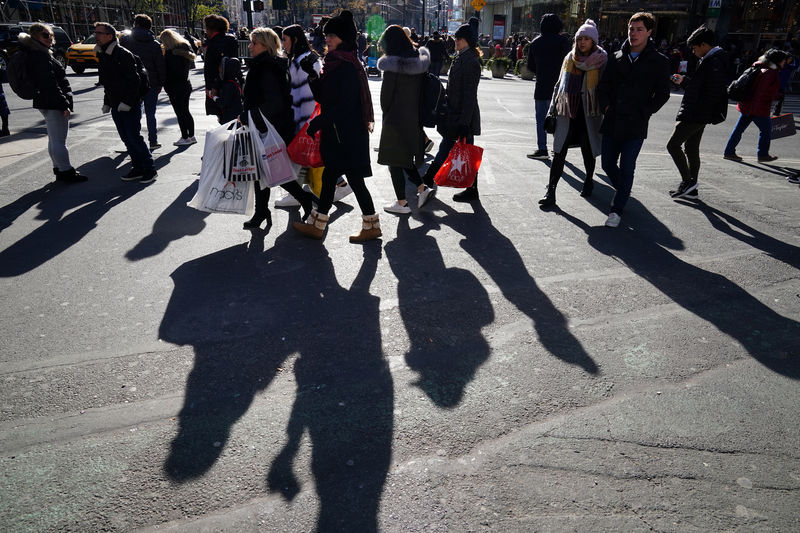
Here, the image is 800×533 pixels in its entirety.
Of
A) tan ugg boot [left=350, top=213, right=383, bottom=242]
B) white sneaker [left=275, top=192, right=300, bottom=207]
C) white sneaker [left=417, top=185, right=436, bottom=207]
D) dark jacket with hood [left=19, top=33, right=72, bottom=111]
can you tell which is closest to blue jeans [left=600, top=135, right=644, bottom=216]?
white sneaker [left=417, top=185, right=436, bottom=207]

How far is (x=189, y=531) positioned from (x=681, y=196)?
6.68 m

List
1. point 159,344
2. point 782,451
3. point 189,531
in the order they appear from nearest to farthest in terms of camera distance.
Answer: point 189,531 → point 782,451 → point 159,344

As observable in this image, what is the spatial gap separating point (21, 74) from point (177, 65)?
242 cm

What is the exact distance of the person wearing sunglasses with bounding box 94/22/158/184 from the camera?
22.0 feet

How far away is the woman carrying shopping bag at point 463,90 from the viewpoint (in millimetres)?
5895

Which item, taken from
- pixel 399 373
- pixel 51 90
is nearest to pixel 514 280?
pixel 399 373

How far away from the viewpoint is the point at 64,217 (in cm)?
577

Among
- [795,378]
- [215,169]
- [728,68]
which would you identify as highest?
[728,68]

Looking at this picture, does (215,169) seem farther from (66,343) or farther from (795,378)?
(795,378)

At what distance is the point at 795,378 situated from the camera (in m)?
3.17

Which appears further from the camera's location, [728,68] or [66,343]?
[728,68]

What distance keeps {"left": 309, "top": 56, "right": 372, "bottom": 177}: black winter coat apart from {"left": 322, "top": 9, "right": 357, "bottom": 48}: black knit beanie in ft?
0.69

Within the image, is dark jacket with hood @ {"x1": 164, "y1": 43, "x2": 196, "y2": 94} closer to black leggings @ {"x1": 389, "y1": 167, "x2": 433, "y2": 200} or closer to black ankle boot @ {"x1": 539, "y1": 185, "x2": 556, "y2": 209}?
black leggings @ {"x1": 389, "y1": 167, "x2": 433, "y2": 200}

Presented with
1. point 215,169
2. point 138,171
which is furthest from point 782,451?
point 138,171
